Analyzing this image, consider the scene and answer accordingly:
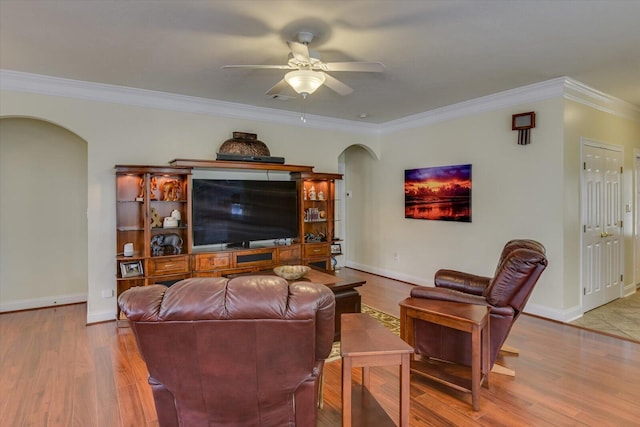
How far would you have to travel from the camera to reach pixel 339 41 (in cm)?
301

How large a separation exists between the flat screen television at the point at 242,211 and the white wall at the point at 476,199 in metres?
1.91

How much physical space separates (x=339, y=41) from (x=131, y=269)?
130 inches

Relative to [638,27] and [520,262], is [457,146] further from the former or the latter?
[520,262]

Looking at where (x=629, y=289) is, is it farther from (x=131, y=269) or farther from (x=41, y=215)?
(x=41, y=215)

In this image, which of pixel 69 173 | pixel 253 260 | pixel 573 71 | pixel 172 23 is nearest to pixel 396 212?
pixel 253 260

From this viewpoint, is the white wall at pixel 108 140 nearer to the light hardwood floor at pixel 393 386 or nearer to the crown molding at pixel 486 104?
the light hardwood floor at pixel 393 386

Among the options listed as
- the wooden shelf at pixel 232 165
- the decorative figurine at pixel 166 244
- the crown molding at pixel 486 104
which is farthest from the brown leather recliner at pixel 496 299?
the decorative figurine at pixel 166 244

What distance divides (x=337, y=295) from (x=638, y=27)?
332cm

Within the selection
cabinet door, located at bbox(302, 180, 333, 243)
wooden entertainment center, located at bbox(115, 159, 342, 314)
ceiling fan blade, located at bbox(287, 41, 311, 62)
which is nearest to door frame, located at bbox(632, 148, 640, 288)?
cabinet door, located at bbox(302, 180, 333, 243)

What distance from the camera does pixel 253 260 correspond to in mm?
4746

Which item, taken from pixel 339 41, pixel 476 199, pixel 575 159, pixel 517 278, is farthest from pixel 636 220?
pixel 339 41

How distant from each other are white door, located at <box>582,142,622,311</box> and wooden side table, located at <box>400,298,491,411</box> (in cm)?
269

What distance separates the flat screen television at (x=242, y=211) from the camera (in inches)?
179

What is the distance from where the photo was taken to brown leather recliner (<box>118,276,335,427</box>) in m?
1.47
